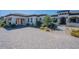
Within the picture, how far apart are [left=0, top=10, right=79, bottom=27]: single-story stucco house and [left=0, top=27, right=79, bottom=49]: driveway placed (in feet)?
0.51

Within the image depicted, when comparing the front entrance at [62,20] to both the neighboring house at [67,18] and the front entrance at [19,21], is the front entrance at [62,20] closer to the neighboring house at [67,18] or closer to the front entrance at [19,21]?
the neighboring house at [67,18]

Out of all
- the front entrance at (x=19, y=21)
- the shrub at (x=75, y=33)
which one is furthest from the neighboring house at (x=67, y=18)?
the front entrance at (x=19, y=21)

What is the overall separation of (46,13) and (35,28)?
1.10 feet

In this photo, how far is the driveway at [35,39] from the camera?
3.79 metres

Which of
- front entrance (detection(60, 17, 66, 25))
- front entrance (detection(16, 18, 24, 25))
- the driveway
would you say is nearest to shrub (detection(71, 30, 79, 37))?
the driveway

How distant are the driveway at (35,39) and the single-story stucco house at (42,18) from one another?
155mm

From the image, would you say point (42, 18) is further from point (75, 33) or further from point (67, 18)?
point (75, 33)

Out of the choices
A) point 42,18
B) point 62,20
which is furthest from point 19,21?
point 62,20

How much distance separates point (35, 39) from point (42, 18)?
40 cm

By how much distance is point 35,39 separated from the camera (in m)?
3.80
